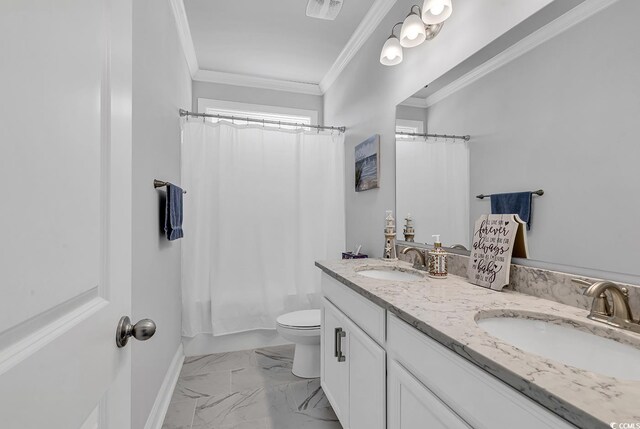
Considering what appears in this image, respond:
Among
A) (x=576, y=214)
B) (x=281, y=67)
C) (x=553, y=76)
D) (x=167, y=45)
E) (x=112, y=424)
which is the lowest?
(x=112, y=424)

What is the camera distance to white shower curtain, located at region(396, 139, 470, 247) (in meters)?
1.44

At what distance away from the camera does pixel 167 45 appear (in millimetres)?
1890

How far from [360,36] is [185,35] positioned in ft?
4.54

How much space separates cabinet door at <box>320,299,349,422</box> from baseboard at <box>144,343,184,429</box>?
3.00ft

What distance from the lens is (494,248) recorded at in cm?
119

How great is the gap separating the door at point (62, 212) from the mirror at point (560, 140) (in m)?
1.25

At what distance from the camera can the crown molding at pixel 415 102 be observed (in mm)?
1703

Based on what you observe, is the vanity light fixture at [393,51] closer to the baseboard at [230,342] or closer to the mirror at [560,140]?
the mirror at [560,140]

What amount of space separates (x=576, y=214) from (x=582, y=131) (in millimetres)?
251

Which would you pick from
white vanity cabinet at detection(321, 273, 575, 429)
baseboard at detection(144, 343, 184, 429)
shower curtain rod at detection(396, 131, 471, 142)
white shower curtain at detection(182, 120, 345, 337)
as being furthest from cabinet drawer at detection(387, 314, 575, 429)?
white shower curtain at detection(182, 120, 345, 337)

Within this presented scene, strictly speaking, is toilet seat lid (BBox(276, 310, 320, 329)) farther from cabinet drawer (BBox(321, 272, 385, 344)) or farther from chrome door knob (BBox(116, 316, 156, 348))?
chrome door knob (BBox(116, 316, 156, 348))

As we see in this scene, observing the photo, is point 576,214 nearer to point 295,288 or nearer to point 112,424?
point 112,424

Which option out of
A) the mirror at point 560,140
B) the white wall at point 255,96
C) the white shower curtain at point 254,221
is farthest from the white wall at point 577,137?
the white wall at point 255,96

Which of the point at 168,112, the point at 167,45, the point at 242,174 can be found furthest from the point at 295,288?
the point at 167,45
